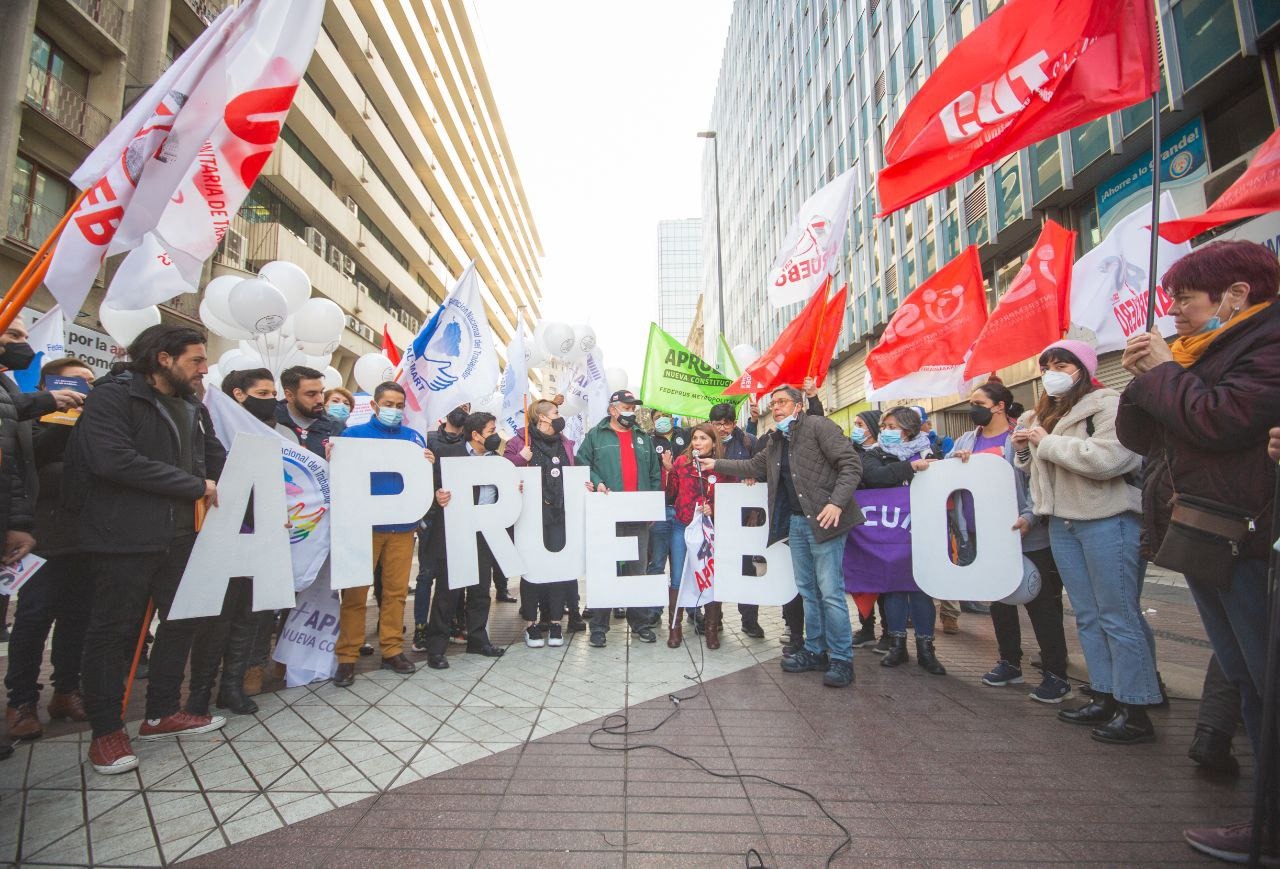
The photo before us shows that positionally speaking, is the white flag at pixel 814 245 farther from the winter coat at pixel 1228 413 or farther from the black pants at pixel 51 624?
the black pants at pixel 51 624

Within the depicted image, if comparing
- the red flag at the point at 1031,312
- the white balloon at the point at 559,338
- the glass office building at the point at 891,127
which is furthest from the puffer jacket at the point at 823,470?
the glass office building at the point at 891,127

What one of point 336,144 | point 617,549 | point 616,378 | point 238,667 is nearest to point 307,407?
point 238,667

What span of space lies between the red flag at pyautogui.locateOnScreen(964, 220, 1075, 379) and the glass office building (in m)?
5.79

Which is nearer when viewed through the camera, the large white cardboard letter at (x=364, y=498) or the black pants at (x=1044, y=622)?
the black pants at (x=1044, y=622)

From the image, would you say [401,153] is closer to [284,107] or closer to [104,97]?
[104,97]

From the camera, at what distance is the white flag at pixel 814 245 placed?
6.95 meters

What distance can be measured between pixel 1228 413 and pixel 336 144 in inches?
1032

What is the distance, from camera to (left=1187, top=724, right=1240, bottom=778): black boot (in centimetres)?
286

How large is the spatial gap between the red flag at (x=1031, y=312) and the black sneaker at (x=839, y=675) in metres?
3.15

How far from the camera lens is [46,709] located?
3.85m

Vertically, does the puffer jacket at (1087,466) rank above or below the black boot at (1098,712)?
above

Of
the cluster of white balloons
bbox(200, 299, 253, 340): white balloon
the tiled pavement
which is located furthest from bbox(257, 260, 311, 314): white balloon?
the tiled pavement

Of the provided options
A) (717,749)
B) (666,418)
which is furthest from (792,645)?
(666,418)

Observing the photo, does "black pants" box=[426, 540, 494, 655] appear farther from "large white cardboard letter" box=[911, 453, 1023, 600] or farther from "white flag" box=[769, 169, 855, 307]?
"white flag" box=[769, 169, 855, 307]
